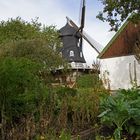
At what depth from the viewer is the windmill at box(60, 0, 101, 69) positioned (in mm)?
54812

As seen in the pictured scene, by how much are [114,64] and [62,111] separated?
29.1m

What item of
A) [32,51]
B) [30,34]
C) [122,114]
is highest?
[30,34]

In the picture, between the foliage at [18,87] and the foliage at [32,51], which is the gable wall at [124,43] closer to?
the foliage at [32,51]

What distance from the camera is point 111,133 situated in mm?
7988

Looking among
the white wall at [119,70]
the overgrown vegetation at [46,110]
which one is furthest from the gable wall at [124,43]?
the overgrown vegetation at [46,110]

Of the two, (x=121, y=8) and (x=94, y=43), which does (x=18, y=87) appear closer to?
(x=121, y=8)

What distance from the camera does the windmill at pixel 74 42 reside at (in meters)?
54.8

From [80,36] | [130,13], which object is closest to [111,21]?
[130,13]

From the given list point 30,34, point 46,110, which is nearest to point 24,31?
point 30,34

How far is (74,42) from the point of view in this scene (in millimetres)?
56562

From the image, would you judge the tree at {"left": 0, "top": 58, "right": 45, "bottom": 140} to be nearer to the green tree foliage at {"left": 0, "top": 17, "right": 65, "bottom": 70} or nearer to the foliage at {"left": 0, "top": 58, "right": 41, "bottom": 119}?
the foliage at {"left": 0, "top": 58, "right": 41, "bottom": 119}

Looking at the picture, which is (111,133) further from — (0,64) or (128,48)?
(128,48)

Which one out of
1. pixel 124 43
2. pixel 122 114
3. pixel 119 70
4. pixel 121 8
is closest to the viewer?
pixel 122 114

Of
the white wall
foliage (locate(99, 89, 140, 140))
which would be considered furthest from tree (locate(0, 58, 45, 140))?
the white wall
